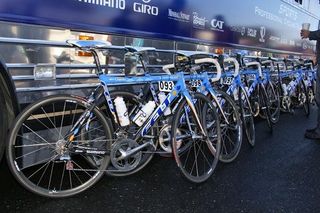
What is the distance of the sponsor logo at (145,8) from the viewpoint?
3855 millimetres

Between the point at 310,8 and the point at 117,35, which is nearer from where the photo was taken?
the point at 117,35

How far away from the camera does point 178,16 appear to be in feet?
14.8

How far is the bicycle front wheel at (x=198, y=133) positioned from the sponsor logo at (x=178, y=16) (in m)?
1.09

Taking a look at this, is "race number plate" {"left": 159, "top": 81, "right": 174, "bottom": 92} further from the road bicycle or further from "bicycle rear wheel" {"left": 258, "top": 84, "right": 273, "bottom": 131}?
"bicycle rear wheel" {"left": 258, "top": 84, "right": 273, "bottom": 131}

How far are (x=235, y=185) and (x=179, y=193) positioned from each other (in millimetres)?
612

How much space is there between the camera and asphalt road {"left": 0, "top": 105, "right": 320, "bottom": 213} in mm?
3152

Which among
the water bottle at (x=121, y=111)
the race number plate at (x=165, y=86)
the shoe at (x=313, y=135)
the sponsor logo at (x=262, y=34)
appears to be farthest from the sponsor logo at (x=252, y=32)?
the water bottle at (x=121, y=111)

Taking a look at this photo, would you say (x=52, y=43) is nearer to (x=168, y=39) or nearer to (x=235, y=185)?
(x=168, y=39)

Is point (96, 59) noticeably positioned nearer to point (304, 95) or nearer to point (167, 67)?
point (167, 67)

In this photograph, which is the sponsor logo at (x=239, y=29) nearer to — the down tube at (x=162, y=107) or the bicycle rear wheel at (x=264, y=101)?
the bicycle rear wheel at (x=264, y=101)

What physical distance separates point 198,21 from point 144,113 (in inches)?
70.3

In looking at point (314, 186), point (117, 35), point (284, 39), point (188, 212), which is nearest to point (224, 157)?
point (314, 186)

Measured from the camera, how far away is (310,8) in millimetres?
8680

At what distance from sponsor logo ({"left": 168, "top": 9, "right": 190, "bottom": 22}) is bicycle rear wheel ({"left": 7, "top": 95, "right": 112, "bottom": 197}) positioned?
1.70 meters
